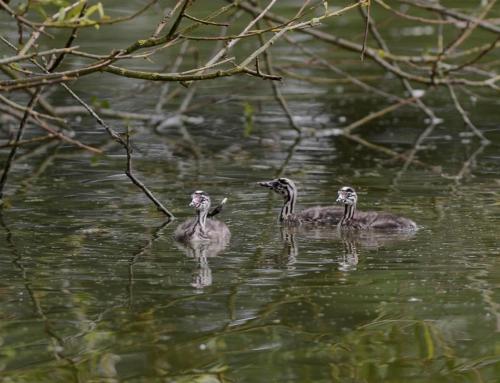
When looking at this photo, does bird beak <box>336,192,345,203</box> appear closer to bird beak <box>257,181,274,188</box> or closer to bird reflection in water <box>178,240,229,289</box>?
bird beak <box>257,181,274,188</box>

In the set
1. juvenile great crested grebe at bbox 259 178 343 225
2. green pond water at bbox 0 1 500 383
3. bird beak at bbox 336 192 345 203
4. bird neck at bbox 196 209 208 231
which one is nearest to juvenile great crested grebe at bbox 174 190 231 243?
bird neck at bbox 196 209 208 231

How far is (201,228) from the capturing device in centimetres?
1061

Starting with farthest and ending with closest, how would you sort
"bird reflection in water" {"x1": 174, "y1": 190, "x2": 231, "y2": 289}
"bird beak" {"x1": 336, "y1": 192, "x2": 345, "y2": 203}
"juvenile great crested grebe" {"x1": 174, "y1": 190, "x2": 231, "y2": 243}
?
"bird beak" {"x1": 336, "y1": 192, "x2": 345, "y2": 203} → "juvenile great crested grebe" {"x1": 174, "y1": 190, "x2": 231, "y2": 243} → "bird reflection in water" {"x1": 174, "y1": 190, "x2": 231, "y2": 289}

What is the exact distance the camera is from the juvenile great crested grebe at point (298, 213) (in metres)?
11.4

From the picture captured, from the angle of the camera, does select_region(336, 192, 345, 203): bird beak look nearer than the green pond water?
No

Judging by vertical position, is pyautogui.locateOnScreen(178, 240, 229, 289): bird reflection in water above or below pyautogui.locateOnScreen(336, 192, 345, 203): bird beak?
below

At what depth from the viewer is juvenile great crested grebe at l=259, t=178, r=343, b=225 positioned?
1140cm

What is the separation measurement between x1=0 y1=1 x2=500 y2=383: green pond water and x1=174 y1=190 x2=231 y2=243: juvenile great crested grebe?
120 millimetres

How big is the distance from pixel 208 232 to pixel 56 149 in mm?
5015

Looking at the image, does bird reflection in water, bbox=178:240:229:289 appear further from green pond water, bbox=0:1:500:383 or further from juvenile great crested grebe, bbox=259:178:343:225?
juvenile great crested grebe, bbox=259:178:343:225

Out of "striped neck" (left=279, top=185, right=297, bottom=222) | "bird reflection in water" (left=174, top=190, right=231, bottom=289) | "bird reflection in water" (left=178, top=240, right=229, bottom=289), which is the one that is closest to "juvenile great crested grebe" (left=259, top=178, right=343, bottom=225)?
"striped neck" (left=279, top=185, right=297, bottom=222)

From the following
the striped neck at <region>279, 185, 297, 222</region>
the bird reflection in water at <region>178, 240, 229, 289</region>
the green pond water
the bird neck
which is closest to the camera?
the green pond water

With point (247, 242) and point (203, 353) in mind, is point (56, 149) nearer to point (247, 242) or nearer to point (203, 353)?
point (247, 242)

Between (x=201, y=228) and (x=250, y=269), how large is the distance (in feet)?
4.72
